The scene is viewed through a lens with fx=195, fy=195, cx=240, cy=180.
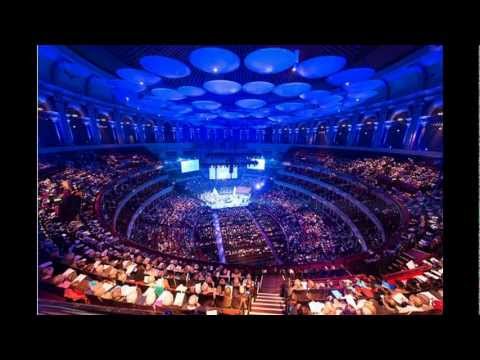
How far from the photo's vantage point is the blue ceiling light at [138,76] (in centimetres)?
626

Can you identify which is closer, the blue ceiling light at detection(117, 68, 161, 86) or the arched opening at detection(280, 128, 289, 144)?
the blue ceiling light at detection(117, 68, 161, 86)

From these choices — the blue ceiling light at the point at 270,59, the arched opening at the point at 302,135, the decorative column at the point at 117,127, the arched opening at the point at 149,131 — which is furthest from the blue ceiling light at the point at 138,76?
the arched opening at the point at 302,135

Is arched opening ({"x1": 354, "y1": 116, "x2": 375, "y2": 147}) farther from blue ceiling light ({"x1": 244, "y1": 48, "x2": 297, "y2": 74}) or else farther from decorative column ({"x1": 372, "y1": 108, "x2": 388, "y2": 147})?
blue ceiling light ({"x1": 244, "y1": 48, "x2": 297, "y2": 74})

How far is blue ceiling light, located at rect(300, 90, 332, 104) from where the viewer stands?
8125 mm

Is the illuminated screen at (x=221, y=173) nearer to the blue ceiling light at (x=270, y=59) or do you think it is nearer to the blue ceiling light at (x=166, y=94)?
the blue ceiling light at (x=166, y=94)

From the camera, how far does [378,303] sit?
174 inches

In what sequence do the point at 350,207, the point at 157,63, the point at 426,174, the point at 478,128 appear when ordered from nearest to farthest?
the point at 478,128, the point at 157,63, the point at 426,174, the point at 350,207

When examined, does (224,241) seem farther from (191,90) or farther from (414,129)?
(414,129)

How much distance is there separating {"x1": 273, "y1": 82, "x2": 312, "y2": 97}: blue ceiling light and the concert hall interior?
8 cm

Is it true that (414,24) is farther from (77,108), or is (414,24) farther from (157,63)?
(77,108)

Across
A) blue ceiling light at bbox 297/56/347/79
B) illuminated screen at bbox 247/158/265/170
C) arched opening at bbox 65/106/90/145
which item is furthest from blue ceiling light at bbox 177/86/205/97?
illuminated screen at bbox 247/158/265/170

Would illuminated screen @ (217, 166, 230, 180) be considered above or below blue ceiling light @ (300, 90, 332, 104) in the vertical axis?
below
